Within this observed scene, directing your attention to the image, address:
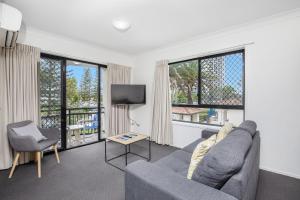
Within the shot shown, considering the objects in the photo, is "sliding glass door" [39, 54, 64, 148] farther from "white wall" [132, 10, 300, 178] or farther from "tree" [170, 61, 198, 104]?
"white wall" [132, 10, 300, 178]

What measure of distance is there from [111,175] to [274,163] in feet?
8.32

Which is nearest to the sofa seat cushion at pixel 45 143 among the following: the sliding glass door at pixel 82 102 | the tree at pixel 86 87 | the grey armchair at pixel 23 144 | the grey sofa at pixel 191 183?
the grey armchair at pixel 23 144

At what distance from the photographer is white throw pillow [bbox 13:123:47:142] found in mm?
2329

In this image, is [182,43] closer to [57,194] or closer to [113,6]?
[113,6]

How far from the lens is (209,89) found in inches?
126

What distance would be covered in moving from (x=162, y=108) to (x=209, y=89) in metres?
1.15

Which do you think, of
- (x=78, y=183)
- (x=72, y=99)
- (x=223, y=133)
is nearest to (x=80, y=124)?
(x=72, y=99)

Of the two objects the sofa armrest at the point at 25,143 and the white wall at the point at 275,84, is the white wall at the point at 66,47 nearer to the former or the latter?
the sofa armrest at the point at 25,143

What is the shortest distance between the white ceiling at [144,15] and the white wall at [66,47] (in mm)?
150

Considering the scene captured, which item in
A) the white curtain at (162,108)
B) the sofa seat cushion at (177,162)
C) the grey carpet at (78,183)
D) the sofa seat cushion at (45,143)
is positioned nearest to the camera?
the sofa seat cushion at (177,162)

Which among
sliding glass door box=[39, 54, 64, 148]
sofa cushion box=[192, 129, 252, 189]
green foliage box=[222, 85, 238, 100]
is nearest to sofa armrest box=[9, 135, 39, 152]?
sliding glass door box=[39, 54, 64, 148]

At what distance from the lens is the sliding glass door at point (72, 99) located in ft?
10.2

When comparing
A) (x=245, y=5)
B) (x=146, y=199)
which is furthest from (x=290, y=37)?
(x=146, y=199)

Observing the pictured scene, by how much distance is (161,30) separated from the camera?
2.86 meters
